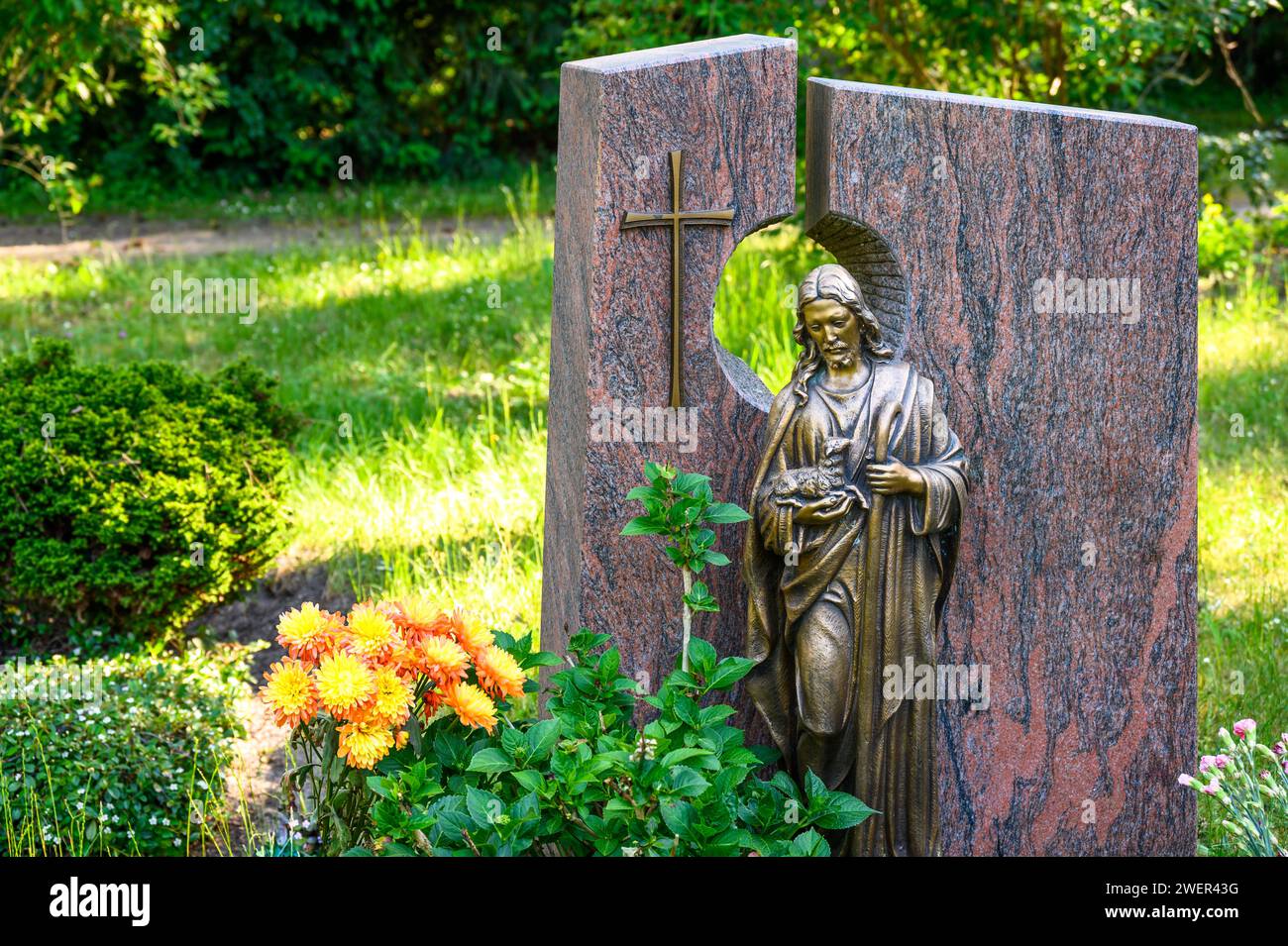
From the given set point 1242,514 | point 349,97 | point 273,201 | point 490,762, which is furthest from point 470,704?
point 349,97

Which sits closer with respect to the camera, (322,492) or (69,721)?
(69,721)

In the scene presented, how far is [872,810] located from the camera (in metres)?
3.72

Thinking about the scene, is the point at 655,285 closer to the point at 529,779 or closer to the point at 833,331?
the point at 833,331

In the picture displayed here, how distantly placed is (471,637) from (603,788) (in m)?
0.60

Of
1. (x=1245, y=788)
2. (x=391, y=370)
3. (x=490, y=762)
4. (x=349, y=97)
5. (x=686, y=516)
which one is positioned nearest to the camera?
(x=490, y=762)

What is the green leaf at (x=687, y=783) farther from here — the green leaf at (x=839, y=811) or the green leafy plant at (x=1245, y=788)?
the green leafy plant at (x=1245, y=788)

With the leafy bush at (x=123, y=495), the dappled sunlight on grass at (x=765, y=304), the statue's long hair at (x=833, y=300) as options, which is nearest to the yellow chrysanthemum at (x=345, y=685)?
the statue's long hair at (x=833, y=300)

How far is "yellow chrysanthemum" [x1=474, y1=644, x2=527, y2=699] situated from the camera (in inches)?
146

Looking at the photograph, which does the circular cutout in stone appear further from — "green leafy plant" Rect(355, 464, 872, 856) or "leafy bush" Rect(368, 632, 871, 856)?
"leafy bush" Rect(368, 632, 871, 856)

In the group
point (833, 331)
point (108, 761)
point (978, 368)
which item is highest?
point (833, 331)

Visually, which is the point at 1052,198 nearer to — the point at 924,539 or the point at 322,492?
the point at 924,539

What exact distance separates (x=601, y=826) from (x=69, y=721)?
246 cm

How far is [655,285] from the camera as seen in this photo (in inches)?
160

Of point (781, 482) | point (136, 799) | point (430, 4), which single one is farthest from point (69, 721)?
point (430, 4)
